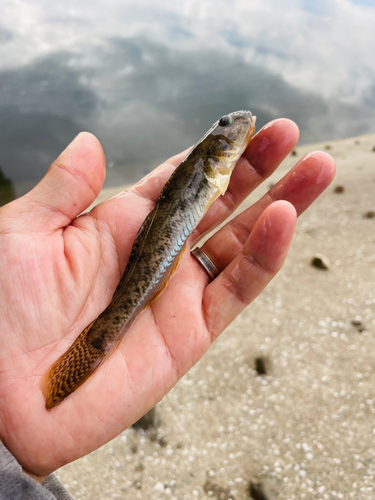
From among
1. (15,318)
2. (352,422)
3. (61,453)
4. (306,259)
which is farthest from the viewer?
(306,259)

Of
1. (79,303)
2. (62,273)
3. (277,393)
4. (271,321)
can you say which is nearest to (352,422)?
(277,393)

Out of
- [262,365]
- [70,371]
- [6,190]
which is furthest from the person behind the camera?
[6,190]

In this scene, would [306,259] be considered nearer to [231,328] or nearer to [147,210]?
[231,328]

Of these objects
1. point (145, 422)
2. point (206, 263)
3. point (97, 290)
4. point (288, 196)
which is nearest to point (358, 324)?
point (288, 196)

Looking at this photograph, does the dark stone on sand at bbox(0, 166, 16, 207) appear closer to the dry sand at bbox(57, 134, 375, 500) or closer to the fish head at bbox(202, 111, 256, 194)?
the dry sand at bbox(57, 134, 375, 500)

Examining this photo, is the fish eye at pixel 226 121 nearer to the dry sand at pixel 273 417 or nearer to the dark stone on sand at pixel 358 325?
the dry sand at pixel 273 417

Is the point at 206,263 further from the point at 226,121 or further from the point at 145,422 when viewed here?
the point at 145,422

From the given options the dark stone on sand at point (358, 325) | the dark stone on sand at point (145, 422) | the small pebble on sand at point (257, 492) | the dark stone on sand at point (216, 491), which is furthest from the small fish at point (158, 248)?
the dark stone on sand at point (358, 325)

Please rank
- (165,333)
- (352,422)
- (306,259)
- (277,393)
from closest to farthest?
(165,333) → (352,422) → (277,393) → (306,259)
